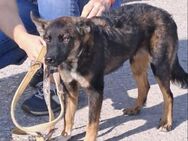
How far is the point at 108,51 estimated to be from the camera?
3.32m

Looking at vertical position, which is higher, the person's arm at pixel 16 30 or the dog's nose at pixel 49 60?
the person's arm at pixel 16 30

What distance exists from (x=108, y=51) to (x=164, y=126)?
73 centimetres

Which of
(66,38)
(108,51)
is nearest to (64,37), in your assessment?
(66,38)

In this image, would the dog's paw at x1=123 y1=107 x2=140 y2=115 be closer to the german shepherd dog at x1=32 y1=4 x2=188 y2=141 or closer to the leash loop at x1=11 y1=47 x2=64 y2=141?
the german shepherd dog at x1=32 y1=4 x2=188 y2=141

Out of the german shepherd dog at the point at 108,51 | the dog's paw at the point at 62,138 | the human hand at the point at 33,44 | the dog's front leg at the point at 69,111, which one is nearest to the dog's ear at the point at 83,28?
the german shepherd dog at the point at 108,51

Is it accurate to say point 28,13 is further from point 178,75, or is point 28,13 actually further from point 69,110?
point 178,75

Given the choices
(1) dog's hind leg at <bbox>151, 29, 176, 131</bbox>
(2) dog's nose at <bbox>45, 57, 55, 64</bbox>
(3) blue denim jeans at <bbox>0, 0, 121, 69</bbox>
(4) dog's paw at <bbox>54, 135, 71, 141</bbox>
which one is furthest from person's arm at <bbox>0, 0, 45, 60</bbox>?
(1) dog's hind leg at <bbox>151, 29, 176, 131</bbox>

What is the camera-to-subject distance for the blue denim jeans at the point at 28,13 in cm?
356

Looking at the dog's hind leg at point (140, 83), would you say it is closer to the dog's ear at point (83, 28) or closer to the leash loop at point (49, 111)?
the leash loop at point (49, 111)

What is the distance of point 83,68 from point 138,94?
0.84 m

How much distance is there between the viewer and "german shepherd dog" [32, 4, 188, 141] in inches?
118

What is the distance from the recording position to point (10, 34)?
3121 millimetres

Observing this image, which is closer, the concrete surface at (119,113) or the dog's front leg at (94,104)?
the dog's front leg at (94,104)

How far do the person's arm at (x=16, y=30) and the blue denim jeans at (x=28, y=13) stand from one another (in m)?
0.39
